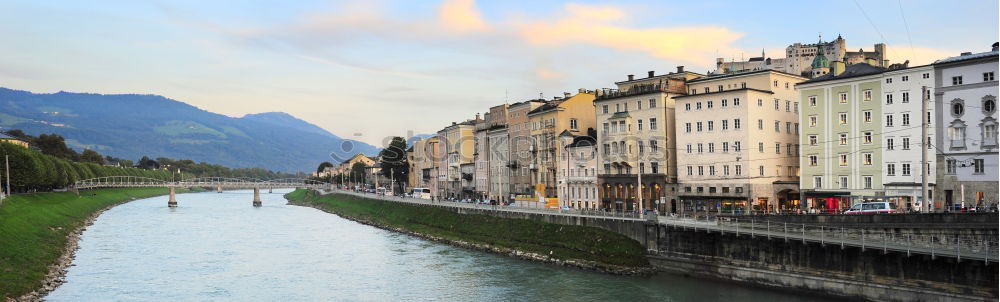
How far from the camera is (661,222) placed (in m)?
54.0

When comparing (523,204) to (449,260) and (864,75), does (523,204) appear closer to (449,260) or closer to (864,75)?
(449,260)

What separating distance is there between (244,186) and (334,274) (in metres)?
150

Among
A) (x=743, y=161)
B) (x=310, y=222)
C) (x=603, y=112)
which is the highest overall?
(x=603, y=112)

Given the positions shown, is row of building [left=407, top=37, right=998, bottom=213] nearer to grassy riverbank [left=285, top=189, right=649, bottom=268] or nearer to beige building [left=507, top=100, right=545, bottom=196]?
beige building [left=507, top=100, right=545, bottom=196]

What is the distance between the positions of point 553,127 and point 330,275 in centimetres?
4531

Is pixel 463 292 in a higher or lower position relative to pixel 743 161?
lower

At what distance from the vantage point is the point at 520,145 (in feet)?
342

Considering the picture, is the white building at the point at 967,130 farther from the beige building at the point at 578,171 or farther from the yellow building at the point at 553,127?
the yellow building at the point at 553,127

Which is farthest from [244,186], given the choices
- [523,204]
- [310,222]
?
[523,204]

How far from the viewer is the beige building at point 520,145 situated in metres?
102

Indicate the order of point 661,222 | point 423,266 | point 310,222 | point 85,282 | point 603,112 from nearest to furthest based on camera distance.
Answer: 1. point 85,282
2. point 661,222
3. point 423,266
4. point 603,112
5. point 310,222

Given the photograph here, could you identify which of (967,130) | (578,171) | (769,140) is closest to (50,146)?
(578,171)

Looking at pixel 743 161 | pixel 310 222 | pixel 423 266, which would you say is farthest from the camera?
pixel 310 222

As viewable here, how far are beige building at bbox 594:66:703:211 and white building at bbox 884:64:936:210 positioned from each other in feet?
70.7
